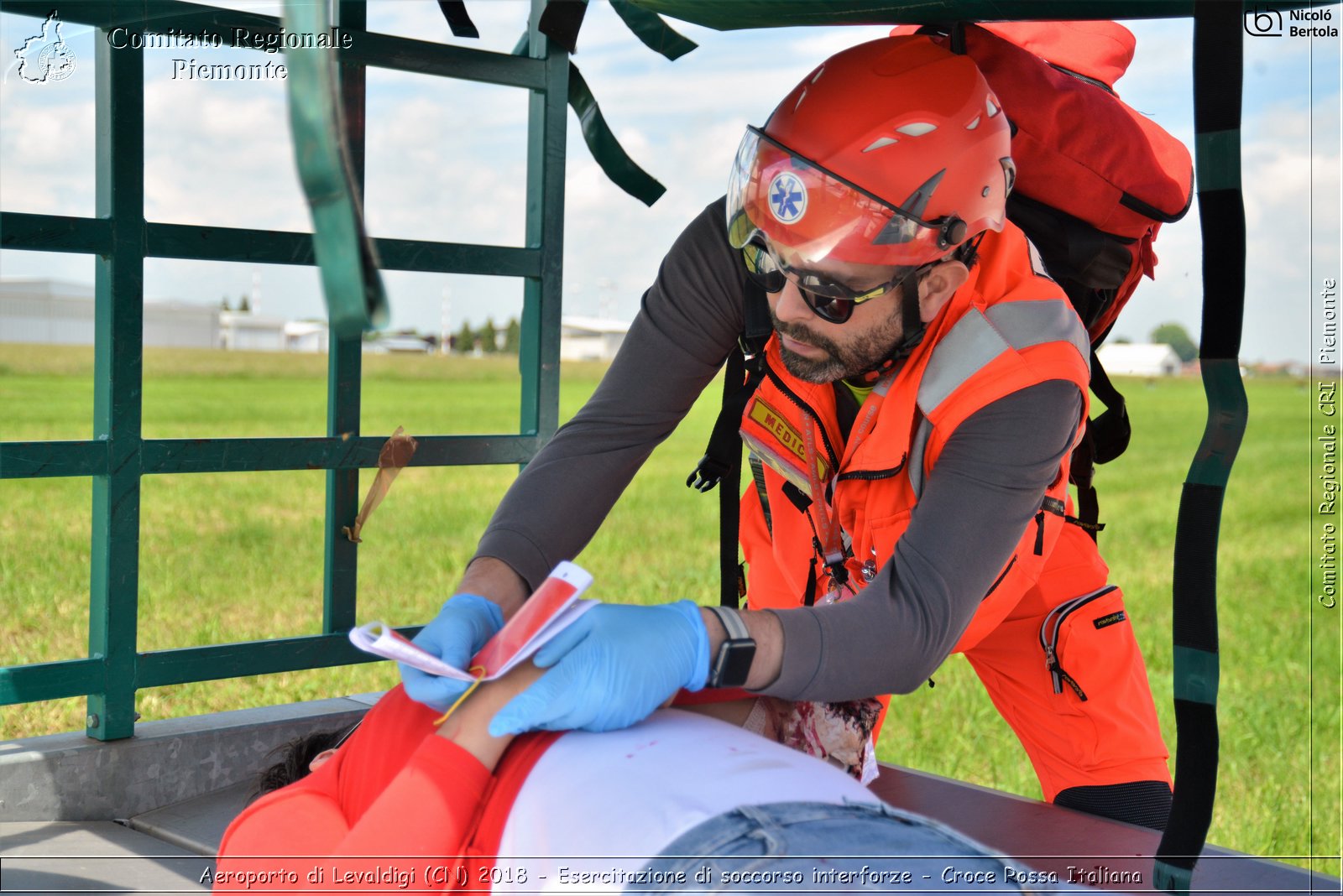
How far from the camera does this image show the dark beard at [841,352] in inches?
91.0

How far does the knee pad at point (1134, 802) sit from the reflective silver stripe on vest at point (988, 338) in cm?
110

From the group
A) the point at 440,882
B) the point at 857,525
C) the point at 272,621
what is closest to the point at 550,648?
the point at 440,882

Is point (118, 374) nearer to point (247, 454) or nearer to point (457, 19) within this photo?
point (247, 454)

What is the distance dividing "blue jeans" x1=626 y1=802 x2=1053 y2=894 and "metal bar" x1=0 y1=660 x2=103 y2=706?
175 centimetres

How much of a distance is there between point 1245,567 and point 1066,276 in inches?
311

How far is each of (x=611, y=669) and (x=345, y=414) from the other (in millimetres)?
1624

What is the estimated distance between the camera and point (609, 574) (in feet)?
27.4

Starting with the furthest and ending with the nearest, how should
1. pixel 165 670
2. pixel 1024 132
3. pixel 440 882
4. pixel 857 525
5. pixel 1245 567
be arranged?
1. pixel 1245 567
2. pixel 165 670
3. pixel 1024 132
4. pixel 857 525
5. pixel 440 882

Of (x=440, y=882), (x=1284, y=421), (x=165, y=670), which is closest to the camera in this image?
(x=440, y=882)

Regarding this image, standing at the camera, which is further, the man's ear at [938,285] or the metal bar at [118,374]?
the metal bar at [118,374]

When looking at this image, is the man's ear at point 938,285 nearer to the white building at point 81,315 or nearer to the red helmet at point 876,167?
the red helmet at point 876,167

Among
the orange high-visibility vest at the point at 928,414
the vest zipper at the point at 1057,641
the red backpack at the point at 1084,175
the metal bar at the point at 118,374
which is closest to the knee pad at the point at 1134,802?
the vest zipper at the point at 1057,641

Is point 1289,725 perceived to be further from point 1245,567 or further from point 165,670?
point 165,670

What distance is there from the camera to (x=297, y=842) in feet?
5.95
